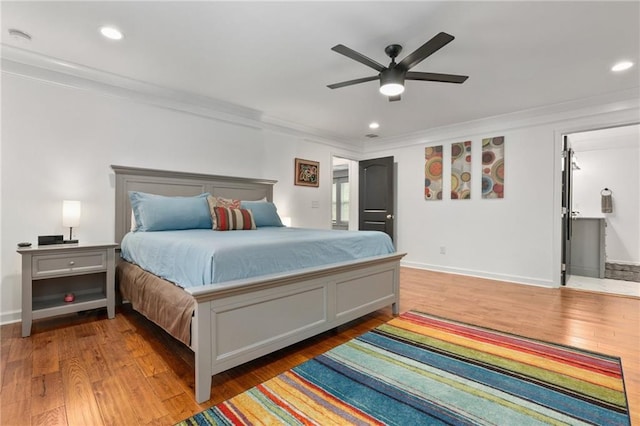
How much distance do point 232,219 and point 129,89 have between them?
5.92ft

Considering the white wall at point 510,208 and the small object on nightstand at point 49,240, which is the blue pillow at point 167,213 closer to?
the small object on nightstand at point 49,240

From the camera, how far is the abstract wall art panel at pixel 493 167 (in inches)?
173

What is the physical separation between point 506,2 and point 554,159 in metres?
2.84

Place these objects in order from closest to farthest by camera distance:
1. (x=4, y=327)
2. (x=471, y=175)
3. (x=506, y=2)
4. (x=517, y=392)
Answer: (x=517, y=392) → (x=506, y=2) → (x=4, y=327) → (x=471, y=175)

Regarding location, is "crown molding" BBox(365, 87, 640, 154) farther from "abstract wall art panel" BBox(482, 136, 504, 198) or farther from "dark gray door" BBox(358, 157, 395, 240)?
"dark gray door" BBox(358, 157, 395, 240)

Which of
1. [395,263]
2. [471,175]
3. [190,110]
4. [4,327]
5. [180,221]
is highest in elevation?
[190,110]

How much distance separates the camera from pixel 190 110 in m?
3.65

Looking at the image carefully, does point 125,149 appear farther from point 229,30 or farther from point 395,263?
point 395,263

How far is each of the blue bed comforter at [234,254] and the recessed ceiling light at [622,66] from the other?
2.79 metres

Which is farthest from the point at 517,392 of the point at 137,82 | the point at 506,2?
the point at 137,82

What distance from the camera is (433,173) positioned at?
201 inches

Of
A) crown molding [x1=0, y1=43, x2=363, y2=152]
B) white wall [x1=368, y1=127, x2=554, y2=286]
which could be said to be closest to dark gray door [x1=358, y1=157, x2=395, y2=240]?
white wall [x1=368, y1=127, x2=554, y2=286]

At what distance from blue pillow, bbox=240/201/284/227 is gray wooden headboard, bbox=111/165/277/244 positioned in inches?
19.6

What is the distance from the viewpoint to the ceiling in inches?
80.5
